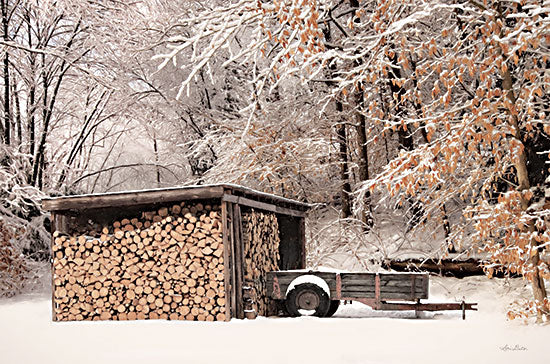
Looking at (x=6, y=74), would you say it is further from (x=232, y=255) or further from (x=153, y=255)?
(x=232, y=255)

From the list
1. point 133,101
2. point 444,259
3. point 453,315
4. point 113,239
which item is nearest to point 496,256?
point 453,315

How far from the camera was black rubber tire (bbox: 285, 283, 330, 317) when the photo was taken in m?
9.34

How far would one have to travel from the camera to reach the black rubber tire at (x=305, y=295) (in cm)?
934

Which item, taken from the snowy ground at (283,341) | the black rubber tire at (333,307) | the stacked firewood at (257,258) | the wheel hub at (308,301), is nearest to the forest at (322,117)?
the snowy ground at (283,341)

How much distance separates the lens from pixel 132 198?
8.84 metres

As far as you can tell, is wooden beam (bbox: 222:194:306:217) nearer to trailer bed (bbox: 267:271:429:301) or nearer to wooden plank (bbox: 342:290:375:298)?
trailer bed (bbox: 267:271:429:301)

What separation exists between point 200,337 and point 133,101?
39.2ft

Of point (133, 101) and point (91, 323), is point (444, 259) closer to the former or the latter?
point (91, 323)

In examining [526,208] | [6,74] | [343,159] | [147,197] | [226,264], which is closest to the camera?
[526,208]

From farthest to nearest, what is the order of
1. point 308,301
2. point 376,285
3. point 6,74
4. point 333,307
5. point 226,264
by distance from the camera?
point 6,74, point 333,307, point 308,301, point 376,285, point 226,264

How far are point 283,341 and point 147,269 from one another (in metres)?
2.86

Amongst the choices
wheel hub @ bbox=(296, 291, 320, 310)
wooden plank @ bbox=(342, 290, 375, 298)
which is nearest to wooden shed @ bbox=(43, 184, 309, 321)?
wheel hub @ bbox=(296, 291, 320, 310)

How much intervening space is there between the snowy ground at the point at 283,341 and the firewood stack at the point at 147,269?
1.54ft

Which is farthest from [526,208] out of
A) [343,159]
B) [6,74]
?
[6,74]
